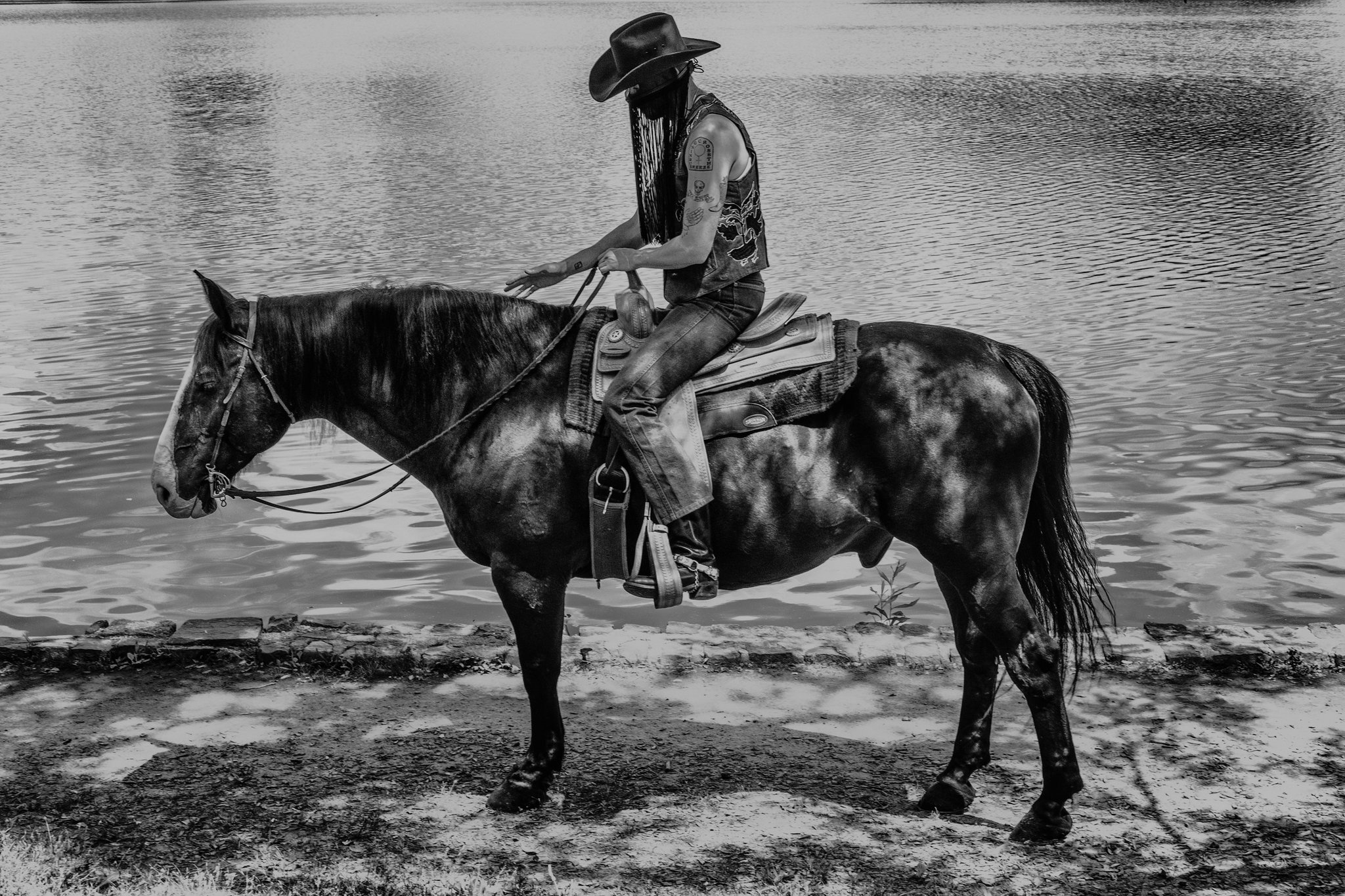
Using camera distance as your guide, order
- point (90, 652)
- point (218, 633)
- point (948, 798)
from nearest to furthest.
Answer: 1. point (948, 798)
2. point (90, 652)
3. point (218, 633)

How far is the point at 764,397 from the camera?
533 cm

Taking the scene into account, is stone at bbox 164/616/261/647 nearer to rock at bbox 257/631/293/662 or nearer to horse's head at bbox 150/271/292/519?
rock at bbox 257/631/293/662

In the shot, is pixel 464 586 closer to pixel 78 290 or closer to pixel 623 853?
pixel 623 853

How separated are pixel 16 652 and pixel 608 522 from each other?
13.0 feet

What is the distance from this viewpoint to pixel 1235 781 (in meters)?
5.62

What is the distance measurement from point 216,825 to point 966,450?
3489 millimetres

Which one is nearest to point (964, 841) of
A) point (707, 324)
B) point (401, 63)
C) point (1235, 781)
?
point (1235, 781)

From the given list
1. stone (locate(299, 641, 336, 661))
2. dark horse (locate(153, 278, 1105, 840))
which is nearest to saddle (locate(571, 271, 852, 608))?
dark horse (locate(153, 278, 1105, 840))

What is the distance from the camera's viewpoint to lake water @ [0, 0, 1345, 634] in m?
9.53

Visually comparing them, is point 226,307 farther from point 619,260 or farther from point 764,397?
point 764,397

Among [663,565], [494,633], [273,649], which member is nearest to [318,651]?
[273,649]

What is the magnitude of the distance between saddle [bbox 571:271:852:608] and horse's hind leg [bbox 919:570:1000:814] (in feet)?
3.66

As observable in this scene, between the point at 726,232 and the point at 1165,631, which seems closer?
the point at 726,232

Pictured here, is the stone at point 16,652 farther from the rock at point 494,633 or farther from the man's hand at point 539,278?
the man's hand at point 539,278
